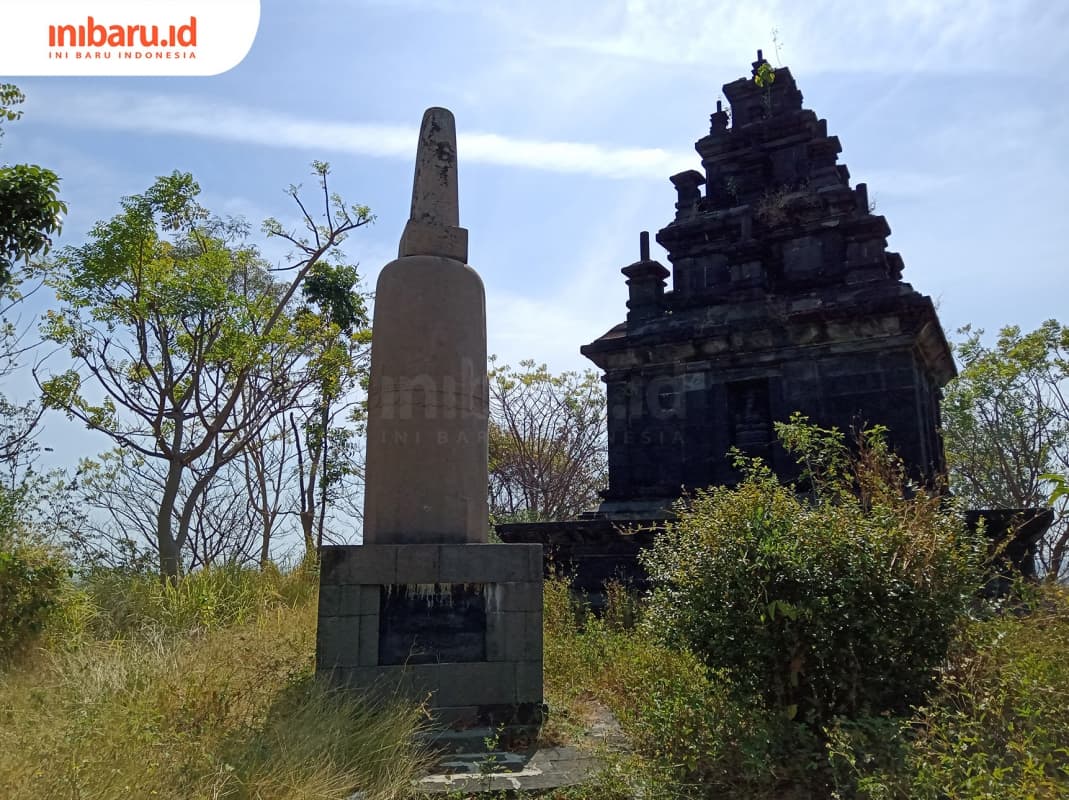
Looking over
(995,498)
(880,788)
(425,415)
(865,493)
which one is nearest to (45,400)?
(425,415)

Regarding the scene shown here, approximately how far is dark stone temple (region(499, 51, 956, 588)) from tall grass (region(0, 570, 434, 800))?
7410 millimetres

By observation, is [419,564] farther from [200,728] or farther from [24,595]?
[24,595]

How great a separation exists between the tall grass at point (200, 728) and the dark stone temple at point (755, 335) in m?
7.41

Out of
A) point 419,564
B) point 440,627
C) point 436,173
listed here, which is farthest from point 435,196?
point 440,627

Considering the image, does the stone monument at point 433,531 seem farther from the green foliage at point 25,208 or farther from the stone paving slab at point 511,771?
the green foliage at point 25,208

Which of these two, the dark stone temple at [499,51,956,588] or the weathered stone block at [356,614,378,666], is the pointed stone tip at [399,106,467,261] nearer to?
the weathered stone block at [356,614,378,666]

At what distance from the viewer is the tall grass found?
13.0 feet

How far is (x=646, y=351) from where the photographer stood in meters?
14.9

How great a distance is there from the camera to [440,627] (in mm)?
6355

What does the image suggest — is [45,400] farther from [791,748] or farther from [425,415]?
[791,748]

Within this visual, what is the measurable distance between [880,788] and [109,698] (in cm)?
462

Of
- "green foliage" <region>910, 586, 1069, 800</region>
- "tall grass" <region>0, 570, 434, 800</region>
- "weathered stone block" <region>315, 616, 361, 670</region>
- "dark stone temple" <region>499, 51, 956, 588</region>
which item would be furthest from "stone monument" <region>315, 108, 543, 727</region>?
"dark stone temple" <region>499, 51, 956, 588</region>

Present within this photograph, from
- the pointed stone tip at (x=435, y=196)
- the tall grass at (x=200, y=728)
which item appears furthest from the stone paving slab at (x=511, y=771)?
the pointed stone tip at (x=435, y=196)

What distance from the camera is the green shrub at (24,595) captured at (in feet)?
27.6
